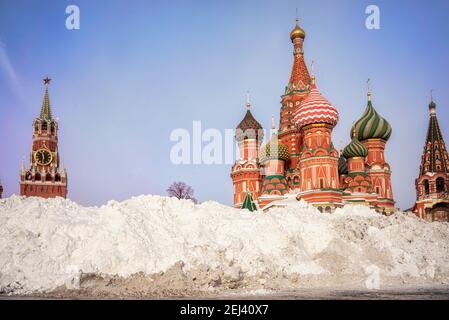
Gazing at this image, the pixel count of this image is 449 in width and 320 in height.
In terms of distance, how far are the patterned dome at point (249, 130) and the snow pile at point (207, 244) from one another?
19.8 meters

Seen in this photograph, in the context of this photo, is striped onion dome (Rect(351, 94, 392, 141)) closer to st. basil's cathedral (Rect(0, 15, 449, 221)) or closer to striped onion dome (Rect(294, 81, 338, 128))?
st. basil's cathedral (Rect(0, 15, 449, 221))

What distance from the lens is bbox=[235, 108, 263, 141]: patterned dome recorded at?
3934cm

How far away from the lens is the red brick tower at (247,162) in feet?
123

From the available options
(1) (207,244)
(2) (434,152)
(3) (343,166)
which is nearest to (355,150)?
(3) (343,166)

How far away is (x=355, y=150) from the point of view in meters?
34.4

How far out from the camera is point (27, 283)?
11.8 metres

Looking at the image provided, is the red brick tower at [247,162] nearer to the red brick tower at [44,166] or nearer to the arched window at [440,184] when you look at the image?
the arched window at [440,184]

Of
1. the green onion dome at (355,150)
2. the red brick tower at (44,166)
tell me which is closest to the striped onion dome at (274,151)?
the green onion dome at (355,150)

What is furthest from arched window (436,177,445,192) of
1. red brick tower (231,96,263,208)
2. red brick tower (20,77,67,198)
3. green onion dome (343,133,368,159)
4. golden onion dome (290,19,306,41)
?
red brick tower (20,77,67,198)

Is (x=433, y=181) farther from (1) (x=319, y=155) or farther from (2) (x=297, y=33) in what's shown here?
(2) (x=297, y=33)
